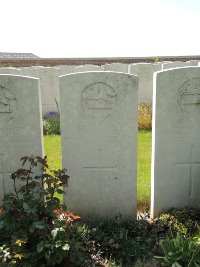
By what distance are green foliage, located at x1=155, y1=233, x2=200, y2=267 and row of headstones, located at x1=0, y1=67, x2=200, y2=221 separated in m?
1.06

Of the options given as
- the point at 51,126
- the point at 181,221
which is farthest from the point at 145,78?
the point at 181,221

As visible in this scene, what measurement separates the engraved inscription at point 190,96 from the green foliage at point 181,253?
5.31 feet

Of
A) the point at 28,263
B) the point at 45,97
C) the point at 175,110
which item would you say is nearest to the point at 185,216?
the point at 175,110

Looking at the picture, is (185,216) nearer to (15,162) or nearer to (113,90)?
(113,90)

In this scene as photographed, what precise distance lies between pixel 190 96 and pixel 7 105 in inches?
86.3

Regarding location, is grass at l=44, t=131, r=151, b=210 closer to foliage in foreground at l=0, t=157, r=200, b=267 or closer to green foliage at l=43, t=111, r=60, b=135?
green foliage at l=43, t=111, r=60, b=135

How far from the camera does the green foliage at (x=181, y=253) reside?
294 centimetres

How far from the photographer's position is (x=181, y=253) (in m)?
3.01

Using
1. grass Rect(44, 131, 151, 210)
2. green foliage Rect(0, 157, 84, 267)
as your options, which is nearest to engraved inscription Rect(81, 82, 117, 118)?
green foliage Rect(0, 157, 84, 267)

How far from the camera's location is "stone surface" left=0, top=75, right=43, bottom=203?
3.67 meters

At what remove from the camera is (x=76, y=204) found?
160 inches

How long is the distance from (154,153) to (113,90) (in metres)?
0.95

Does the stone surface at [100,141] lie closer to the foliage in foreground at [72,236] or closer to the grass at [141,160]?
the foliage in foreground at [72,236]

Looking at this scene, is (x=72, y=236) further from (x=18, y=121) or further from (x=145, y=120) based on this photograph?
(x=145, y=120)
